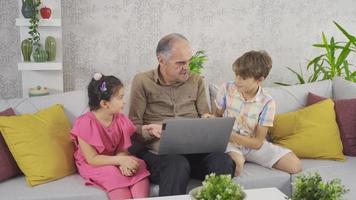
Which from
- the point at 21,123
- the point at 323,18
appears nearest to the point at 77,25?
the point at 21,123

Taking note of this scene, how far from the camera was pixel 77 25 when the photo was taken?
319cm

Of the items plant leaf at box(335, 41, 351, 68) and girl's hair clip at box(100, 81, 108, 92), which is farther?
plant leaf at box(335, 41, 351, 68)

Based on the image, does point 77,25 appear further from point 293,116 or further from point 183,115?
point 293,116

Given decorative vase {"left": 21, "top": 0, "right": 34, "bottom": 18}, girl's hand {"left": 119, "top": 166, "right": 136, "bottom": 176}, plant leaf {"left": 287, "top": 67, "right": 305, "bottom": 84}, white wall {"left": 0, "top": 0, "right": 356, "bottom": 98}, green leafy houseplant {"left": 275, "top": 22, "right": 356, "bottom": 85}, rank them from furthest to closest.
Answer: plant leaf {"left": 287, "top": 67, "right": 305, "bottom": 84} < white wall {"left": 0, "top": 0, "right": 356, "bottom": 98} < green leafy houseplant {"left": 275, "top": 22, "right": 356, "bottom": 85} < decorative vase {"left": 21, "top": 0, "right": 34, "bottom": 18} < girl's hand {"left": 119, "top": 166, "right": 136, "bottom": 176}

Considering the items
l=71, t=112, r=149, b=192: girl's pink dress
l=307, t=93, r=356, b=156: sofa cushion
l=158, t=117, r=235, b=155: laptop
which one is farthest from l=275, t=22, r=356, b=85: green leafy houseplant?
l=71, t=112, r=149, b=192: girl's pink dress

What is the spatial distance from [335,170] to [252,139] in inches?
18.3

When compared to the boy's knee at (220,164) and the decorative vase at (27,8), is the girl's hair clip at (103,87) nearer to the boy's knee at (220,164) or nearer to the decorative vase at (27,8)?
the boy's knee at (220,164)

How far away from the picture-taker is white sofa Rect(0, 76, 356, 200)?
6.88 feet

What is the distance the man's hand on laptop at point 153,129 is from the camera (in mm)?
2275

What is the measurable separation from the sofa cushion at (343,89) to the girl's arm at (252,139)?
0.71 meters

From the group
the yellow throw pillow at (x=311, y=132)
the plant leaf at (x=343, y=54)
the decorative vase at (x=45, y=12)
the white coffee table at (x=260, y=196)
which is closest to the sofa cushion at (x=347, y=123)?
the yellow throw pillow at (x=311, y=132)

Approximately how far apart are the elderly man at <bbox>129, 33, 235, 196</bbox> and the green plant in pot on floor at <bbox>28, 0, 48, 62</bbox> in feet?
2.38

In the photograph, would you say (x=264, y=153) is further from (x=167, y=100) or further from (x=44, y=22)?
(x=44, y=22)

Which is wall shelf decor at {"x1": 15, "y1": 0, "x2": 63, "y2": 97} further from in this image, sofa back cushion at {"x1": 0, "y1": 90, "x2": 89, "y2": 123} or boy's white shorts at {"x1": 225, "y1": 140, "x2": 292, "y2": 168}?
boy's white shorts at {"x1": 225, "y1": 140, "x2": 292, "y2": 168}
